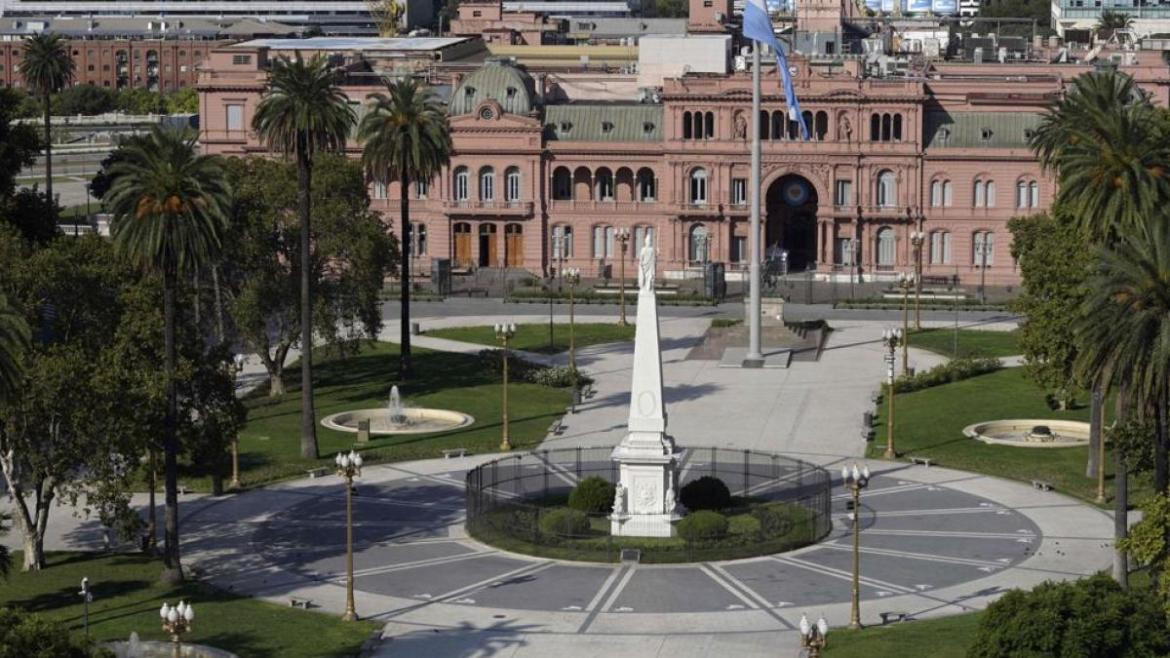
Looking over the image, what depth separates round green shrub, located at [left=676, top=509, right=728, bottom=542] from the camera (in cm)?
9600

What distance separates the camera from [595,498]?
99750 millimetres

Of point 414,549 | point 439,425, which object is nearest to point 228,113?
point 439,425

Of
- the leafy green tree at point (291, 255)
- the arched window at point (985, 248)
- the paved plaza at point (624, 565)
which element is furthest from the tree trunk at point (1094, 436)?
the arched window at point (985, 248)

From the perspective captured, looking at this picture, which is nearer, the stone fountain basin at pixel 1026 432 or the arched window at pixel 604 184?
the stone fountain basin at pixel 1026 432

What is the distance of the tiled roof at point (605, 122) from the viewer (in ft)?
589

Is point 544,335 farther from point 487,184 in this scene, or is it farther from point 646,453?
point 646,453

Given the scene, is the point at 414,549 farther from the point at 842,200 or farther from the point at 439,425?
the point at 842,200

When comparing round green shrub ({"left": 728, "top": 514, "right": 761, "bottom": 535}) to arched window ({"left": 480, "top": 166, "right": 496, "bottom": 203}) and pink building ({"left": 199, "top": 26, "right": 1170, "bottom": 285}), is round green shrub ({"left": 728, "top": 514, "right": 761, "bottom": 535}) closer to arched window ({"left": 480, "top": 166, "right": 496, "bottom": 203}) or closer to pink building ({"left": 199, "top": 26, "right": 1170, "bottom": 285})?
pink building ({"left": 199, "top": 26, "right": 1170, "bottom": 285})

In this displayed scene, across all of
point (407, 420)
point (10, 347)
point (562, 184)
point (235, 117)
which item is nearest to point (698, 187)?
point (562, 184)

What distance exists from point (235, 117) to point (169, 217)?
9273 cm

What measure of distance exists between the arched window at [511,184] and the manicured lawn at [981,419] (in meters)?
53.5

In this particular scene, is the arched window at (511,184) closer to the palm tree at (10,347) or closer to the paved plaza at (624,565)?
the paved plaza at (624,565)

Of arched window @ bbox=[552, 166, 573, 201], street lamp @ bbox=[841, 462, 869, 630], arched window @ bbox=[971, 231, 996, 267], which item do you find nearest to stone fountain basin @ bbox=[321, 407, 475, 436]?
street lamp @ bbox=[841, 462, 869, 630]

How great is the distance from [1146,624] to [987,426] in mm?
47757
